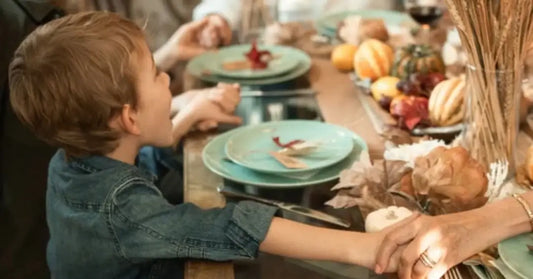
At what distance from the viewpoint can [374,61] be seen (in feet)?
5.27

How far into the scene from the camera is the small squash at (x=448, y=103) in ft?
4.34

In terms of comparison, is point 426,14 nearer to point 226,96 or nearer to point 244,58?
point 244,58

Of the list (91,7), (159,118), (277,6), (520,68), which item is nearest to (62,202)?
(159,118)

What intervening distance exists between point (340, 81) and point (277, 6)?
0.80 metres

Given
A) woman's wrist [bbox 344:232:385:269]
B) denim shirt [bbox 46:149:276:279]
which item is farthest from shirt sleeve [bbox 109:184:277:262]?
woman's wrist [bbox 344:232:385:269]

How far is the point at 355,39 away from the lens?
180 cm

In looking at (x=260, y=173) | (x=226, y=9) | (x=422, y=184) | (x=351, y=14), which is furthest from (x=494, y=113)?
(x=226, y=9)

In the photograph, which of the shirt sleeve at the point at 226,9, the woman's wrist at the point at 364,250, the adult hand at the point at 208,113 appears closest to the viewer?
the woman's wrist at the point at 364,250

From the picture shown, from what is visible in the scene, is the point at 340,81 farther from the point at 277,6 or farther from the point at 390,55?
the point at 277,6

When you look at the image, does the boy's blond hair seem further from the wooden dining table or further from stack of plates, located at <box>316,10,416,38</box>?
stack of plates, located at <box>316,10,416,38</box>

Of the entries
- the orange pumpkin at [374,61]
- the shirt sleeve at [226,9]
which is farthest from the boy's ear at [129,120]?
the shirt sleeve at [226,9]

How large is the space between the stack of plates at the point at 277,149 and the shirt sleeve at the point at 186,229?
0.19m

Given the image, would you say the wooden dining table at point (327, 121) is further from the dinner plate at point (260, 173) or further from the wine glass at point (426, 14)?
the wine glass at point (426, 14)

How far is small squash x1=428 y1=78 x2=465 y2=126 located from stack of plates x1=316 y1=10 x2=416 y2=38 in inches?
26.2
